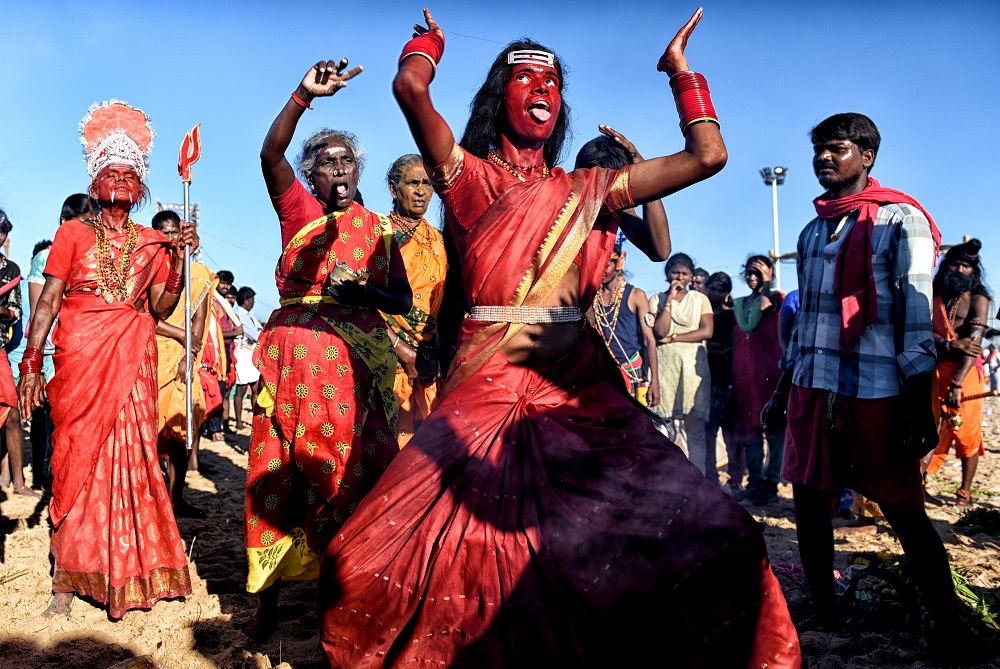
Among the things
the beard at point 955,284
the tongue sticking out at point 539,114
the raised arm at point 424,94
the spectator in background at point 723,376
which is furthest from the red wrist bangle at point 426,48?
the spectator in background at point 723,376

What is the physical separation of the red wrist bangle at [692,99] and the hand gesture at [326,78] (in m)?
1.50

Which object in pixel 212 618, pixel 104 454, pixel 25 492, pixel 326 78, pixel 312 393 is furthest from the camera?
pixel 25 492

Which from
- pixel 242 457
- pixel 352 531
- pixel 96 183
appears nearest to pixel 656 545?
pixel 352 531

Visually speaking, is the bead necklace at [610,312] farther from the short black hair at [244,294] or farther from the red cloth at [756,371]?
the short black hair at [244,294]

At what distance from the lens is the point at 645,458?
2617 mm

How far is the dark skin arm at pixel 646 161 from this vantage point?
106 inches

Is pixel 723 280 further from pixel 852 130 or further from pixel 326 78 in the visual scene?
pixel 326 78

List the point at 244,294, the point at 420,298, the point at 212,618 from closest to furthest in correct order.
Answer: the point at 212,618
the point at 420,298
the point at 244,294

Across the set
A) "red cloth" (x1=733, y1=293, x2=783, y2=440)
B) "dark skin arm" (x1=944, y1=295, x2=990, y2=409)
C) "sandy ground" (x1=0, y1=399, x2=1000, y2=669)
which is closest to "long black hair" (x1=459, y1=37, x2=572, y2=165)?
"sandy ground" (x1=0, y1=399, x2=1000, y2=669)

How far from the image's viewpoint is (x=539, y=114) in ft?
10.4

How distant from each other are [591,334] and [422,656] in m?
1.27

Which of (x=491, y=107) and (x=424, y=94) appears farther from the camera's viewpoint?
(x=491, y=107)

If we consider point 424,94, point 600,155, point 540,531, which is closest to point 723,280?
point 600,155

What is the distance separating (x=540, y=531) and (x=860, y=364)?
232 cm
